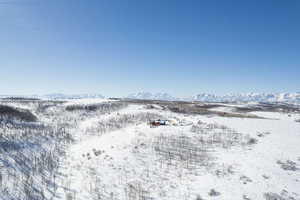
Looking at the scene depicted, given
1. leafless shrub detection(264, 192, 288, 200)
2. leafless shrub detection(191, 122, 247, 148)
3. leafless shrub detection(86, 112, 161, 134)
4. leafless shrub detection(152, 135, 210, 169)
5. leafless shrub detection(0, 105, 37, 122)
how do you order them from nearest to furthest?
leafless shrub detection(264, 192, 288, 200) < leafless shrub detection(152, 135, 210, 169) < leafless shrub detection(191, 122, 247, 148) < leafless shrub detection(86, 112, 161, 134) < leafless shrub detection(0, 105, 37, 122)

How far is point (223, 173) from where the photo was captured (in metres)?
10.8

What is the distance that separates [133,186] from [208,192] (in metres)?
3.25

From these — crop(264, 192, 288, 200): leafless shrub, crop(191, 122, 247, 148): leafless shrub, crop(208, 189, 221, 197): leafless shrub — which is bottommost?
crop(264, 192, 288, 200): leafless shrub

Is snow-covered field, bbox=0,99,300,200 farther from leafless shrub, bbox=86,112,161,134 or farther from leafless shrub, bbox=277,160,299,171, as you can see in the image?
leafless shrub, bbox=86,112,161,134

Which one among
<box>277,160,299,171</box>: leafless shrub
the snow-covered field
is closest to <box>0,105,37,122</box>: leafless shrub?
the snow-covered field

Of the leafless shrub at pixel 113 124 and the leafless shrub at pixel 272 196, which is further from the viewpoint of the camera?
the leafless shrub at pixel 113 124

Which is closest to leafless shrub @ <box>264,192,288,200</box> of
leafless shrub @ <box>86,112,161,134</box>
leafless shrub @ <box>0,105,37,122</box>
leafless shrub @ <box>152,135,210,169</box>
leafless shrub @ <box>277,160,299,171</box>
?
leafless shrub @ <box>152,135,210,169</box>

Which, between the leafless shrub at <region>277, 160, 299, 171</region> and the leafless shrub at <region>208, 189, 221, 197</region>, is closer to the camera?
the leafless shrub at <region>208, 189, 221, 197</region>

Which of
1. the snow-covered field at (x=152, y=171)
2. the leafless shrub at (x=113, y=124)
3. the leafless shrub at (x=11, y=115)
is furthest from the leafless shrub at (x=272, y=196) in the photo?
the leafless shrub at (x=11, y=115)

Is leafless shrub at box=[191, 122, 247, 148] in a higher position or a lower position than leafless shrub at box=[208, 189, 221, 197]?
higher

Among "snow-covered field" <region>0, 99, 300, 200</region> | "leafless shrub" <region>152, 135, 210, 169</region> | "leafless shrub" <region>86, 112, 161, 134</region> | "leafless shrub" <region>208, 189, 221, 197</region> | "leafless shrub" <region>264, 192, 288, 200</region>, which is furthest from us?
"leafless shrub" <region>86, 112, 161, 134</region>

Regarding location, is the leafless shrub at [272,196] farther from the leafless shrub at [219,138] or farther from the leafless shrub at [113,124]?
the leafless shrub at [113,124]

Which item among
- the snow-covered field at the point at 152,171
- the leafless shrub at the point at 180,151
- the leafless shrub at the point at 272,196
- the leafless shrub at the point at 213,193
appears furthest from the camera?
the leafless shrub at the point at 180,151

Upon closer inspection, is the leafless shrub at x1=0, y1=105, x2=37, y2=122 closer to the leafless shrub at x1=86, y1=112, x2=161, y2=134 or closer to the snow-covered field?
the leafless shrub at x1=86, y1=112, x2=161, y2=134
